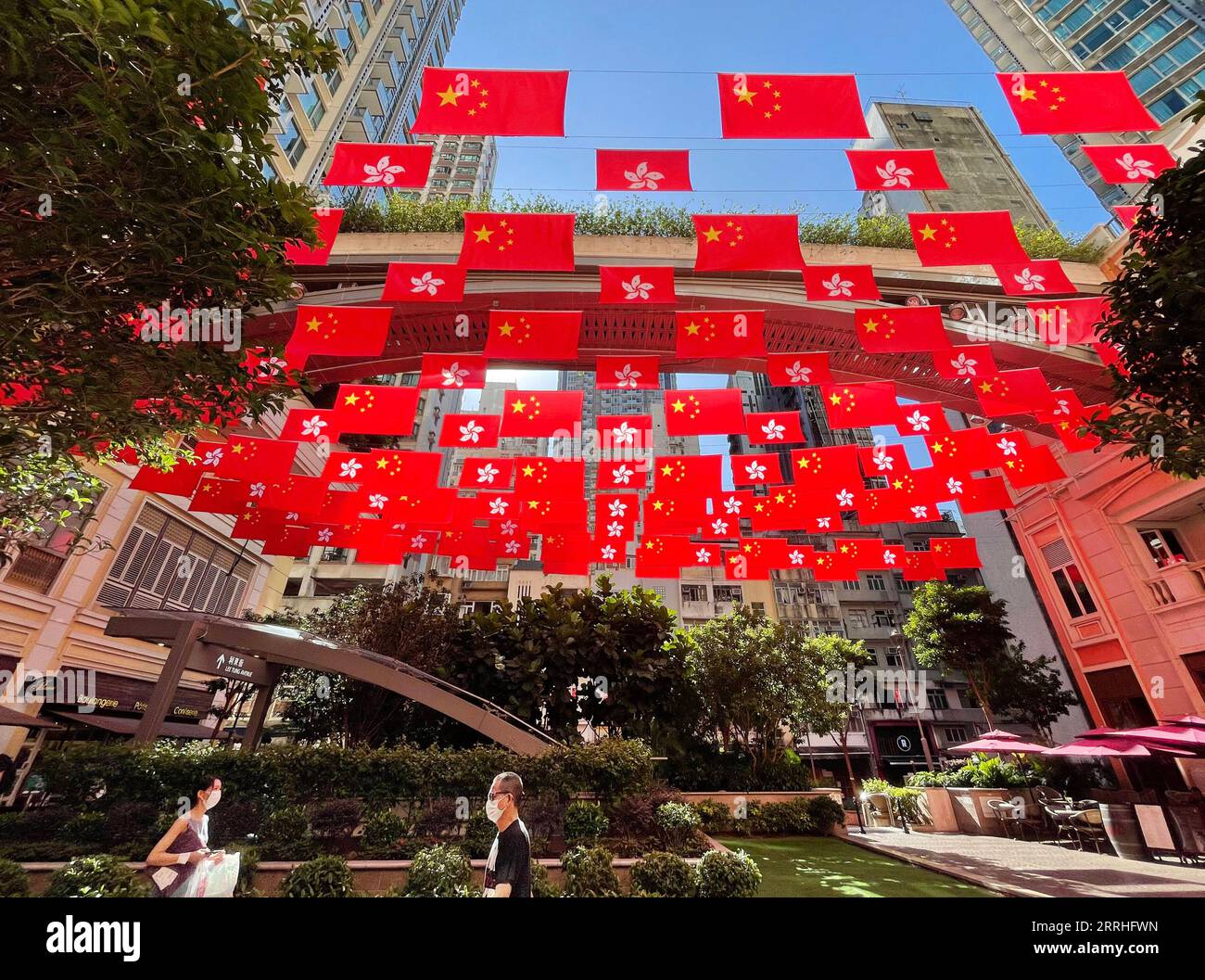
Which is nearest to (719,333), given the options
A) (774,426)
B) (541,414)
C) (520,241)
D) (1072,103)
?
(774,426)

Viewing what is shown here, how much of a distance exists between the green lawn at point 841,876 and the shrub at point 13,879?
8.06 meters

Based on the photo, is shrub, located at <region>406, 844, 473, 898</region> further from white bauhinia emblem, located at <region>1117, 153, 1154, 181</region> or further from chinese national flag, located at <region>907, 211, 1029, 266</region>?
white bauhinia emblem, located at <region>1117, 153, 1154, 181</region>

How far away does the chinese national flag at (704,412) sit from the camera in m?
9.78

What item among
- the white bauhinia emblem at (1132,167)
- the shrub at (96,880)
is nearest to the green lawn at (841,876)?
the shrub at (96,880)

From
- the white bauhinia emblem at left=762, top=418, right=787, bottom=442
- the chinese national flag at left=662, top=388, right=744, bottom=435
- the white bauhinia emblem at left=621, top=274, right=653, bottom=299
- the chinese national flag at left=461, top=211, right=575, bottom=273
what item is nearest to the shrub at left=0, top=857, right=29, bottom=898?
the chinese national flag at left=461, top=211, right=575, bottom=273

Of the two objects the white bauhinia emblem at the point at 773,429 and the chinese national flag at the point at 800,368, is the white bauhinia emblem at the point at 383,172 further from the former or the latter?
the white bauhinia emblem at the point at 773,429

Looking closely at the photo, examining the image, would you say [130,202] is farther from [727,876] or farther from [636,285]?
[727,876]

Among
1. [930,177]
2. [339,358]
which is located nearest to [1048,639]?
[930,177]

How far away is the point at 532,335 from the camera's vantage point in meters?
8.78

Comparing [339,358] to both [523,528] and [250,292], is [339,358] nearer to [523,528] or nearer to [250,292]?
[523,528]

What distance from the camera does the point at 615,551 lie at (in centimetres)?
1360

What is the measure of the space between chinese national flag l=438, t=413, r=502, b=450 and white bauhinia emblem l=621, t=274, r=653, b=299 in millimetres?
3566

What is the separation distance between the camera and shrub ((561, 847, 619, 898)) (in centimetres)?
645
